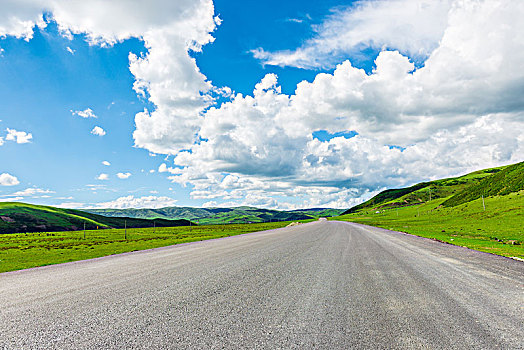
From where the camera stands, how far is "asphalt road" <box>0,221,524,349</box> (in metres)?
5.42

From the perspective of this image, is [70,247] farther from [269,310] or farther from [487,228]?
[487,228]

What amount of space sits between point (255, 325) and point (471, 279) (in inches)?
373

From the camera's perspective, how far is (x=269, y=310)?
279 inches

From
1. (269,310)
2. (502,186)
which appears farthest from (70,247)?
(502,186)

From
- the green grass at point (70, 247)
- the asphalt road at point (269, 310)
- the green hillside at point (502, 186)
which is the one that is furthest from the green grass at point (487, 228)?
the green grass at point (70, 247)

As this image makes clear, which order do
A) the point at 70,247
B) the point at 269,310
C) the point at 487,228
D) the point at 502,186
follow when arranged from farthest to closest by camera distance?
the point at 502,186, the point at 487,228, the point at 70,247, the point at 269,310

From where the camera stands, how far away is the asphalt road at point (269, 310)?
5417 mm

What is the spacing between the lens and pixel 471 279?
10.7 meters

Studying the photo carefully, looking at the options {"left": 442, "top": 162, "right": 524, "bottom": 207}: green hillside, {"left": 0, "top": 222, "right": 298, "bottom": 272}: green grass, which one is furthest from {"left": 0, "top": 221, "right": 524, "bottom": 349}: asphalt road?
{"left": 442, "top": 162, "right": 524, "bottom": 207}: green hillside

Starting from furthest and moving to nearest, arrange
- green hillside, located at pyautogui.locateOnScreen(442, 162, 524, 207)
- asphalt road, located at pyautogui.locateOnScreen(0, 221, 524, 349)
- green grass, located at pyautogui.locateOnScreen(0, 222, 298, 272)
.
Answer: green hillside, located at pyautogui.locateOnScreen(442, 162, 524, 207) < green grass, located at pyautogui.locateOnScreen(0, 222, 298, 272) < asphalt road, located at pyautogui.locateOnScreen(0, 221, 524, 349)

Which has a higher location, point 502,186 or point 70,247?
point 502,186

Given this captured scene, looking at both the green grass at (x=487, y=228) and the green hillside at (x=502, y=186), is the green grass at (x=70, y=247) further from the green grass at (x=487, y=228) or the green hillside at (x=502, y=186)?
the green hillside at (x=502, y=186)

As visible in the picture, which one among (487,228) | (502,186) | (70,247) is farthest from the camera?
(502,186)

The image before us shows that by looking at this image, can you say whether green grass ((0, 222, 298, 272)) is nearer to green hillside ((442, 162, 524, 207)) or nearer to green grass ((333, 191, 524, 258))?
green grass ((333, 191, 524, 258))
